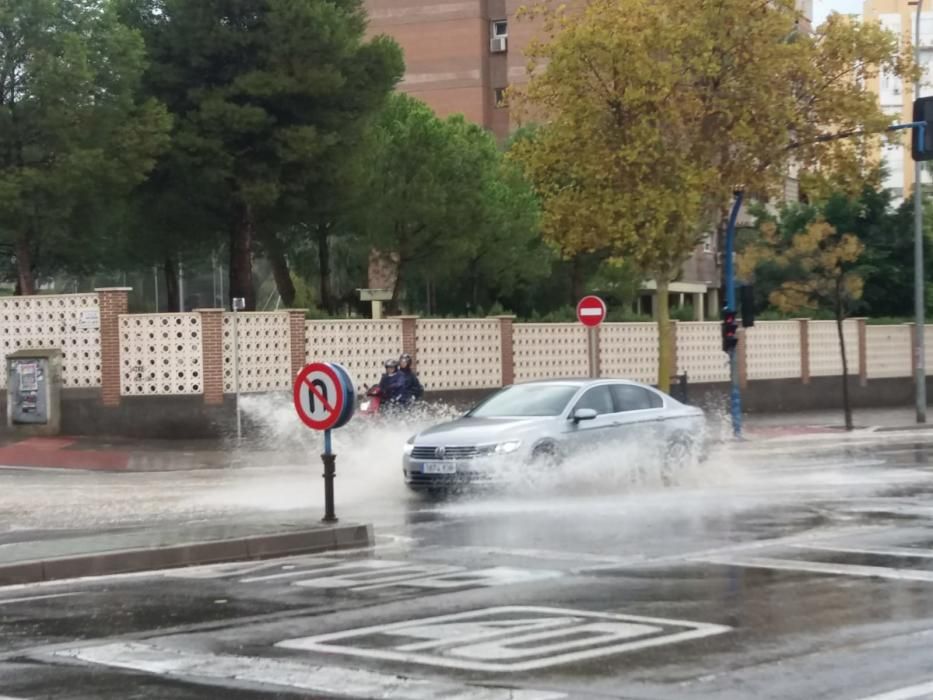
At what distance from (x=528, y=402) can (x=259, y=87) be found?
15630 millimetres

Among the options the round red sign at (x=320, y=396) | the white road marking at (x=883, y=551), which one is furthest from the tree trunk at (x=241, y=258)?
the white road marking at (x=883, y=551)

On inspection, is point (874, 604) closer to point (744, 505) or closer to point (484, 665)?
point (484, 665)

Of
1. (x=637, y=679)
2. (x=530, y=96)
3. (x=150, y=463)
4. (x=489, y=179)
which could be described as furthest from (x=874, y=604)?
(x=489, y=179)

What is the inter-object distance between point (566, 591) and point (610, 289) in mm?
38082

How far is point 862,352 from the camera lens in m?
41.7

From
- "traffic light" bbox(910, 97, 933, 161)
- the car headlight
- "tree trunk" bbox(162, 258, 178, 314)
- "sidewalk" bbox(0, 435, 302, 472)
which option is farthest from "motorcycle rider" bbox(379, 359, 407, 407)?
"tree trunk" bbox(162, 258, 178, 314)

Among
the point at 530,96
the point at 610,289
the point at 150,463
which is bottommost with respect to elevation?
the point at 150,463

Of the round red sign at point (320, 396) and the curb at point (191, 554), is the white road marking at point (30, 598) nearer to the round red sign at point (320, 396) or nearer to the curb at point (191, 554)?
the curb at point (191, 554)

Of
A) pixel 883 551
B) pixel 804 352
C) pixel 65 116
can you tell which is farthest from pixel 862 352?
pixel 883 551

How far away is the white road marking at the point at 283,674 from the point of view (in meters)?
7.02

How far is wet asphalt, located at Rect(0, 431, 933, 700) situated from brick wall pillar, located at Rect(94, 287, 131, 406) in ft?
36.2

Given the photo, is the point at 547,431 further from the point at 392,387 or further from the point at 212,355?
the point at 212,355

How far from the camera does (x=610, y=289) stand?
157 ft

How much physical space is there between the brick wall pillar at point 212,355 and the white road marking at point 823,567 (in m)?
16.2
